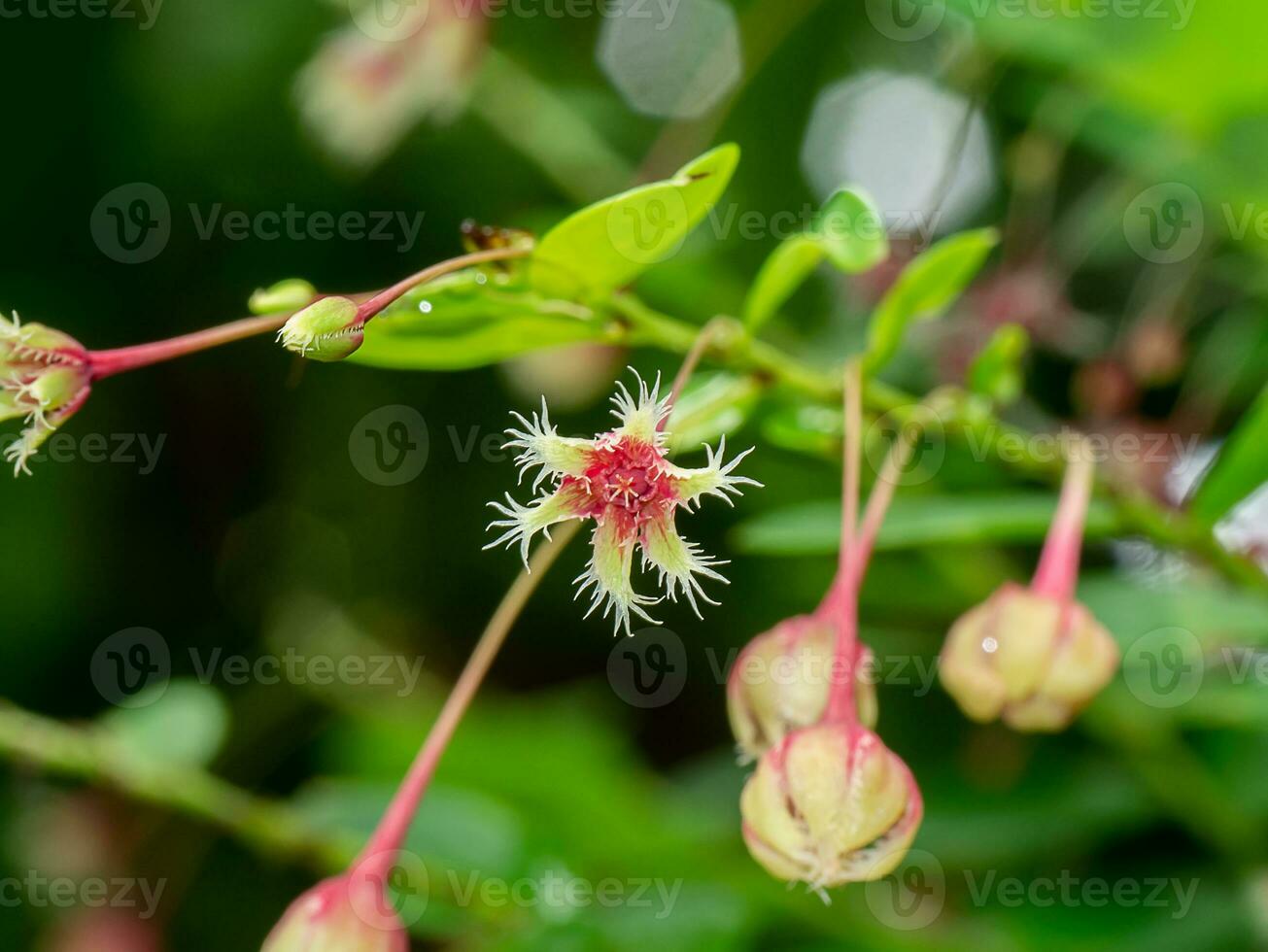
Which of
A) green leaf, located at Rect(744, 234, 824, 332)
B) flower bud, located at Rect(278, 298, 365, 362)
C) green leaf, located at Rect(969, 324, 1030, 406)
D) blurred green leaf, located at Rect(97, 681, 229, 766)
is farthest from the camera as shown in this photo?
blurred green leaf, located at Rect(97, 681, 229, 766)

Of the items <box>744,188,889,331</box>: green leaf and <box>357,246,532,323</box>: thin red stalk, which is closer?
<box>357,246,532,323</box>: thin red stalk

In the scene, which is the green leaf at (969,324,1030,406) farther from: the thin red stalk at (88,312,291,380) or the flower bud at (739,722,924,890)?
the thin red stalk at (88,312,291,380)

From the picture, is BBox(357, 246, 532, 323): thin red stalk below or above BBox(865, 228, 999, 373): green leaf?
below

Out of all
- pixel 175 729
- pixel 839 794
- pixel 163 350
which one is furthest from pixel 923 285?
pixel 175 729

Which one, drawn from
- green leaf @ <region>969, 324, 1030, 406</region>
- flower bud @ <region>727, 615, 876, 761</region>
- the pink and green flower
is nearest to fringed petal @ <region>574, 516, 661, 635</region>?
the pink and green flower

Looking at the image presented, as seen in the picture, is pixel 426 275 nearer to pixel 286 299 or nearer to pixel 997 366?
pixel 286 299

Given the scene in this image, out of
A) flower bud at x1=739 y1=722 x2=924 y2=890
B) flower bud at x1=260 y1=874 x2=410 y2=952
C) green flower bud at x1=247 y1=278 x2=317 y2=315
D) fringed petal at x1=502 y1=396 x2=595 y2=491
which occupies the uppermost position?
green flower bud at x1=247 y1=278 x2=317 y2=315
